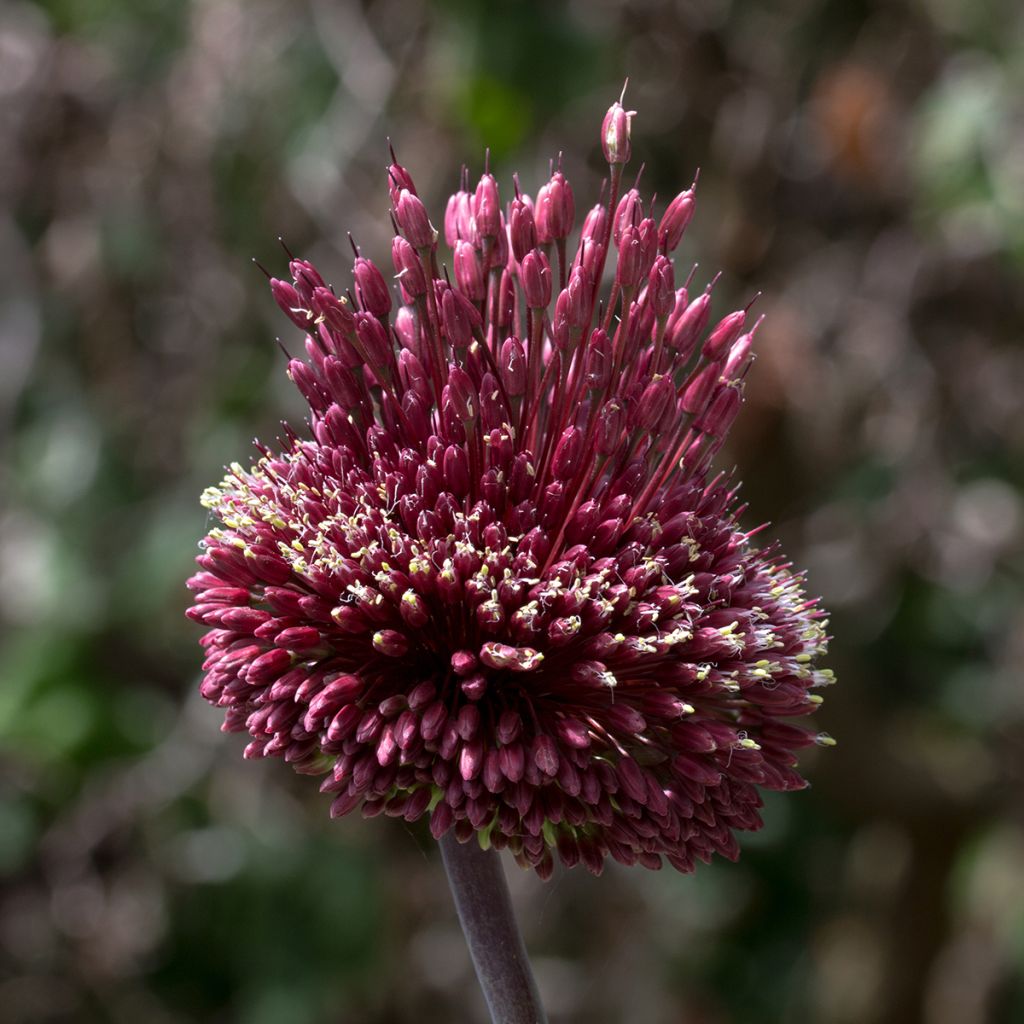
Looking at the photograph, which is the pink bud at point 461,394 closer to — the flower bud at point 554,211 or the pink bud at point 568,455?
the pink bud at point 568,455

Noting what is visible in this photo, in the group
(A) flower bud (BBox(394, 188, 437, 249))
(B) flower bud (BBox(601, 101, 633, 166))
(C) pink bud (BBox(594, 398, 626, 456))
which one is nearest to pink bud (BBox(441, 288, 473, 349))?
(A) flower bud (BBox(394, 188, 437, 249))

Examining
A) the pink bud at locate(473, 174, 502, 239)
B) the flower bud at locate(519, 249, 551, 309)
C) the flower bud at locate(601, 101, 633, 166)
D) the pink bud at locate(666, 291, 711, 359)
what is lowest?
the pink bud at locate(666, 291, 711, 359)

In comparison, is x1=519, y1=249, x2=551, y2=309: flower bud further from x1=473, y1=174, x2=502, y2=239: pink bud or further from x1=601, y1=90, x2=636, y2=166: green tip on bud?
x1=601, y1=90, x2=636, y2=166: green tip on bud

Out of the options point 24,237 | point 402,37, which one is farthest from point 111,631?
point 402,37

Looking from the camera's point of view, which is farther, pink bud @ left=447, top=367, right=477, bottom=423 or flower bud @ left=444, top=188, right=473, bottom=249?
flower bud @ left=444, top=188, right=473, bottom=249

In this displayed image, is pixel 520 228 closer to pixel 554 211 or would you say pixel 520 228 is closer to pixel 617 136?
pixel 554 211

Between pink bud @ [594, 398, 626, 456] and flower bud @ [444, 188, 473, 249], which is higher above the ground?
flower bud @ [444, 188, 473, 249]
